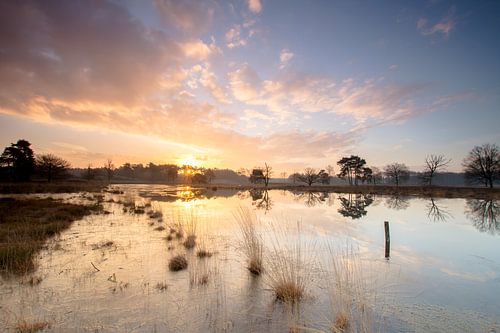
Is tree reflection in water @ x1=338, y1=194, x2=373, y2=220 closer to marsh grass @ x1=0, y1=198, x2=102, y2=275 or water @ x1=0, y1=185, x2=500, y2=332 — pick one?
water @ x1=0, y1=185, x2=500, y2=332

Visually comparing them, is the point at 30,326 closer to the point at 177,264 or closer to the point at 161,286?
the point at 161,286

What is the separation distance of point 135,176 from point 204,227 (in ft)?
525

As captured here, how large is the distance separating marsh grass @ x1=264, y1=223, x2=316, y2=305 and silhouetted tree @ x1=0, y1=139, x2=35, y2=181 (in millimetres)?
82264

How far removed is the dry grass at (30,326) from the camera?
4.90 metres

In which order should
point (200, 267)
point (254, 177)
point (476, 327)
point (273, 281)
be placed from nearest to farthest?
point (476, 327), point (273, 281), point (200, 267), point (254, 177)

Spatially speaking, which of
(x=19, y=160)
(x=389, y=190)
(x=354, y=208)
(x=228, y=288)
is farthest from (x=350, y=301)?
(x=19, y=160)

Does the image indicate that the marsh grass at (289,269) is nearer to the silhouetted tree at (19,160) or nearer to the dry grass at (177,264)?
the dry grass at (177,264)

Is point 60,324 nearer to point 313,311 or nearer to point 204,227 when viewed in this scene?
point 313,311

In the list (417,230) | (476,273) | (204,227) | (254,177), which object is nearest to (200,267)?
(204,227)

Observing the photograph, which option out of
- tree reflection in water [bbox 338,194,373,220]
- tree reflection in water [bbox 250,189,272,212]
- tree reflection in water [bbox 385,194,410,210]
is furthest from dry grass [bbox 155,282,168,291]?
tree reflection in water [bbox 385,194,410,210]

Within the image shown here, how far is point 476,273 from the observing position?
949 cm

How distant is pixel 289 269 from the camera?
8594 mm

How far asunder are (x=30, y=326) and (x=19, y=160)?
3357 inches

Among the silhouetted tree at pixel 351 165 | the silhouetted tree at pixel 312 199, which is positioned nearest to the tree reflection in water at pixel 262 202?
the silhouetted tree at pixel 312 199
